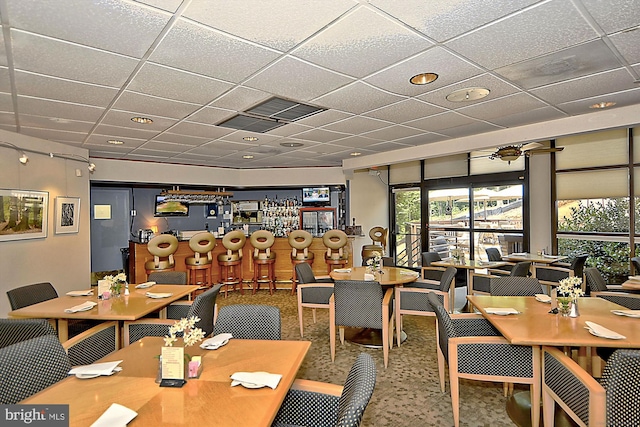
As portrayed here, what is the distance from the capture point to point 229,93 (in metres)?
3.49

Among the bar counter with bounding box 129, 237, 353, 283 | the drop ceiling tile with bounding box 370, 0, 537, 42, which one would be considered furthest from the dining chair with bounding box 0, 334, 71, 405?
the bar counter with bounding box 129, 237, 353, 283

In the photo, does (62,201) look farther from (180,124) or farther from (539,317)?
(539,317)

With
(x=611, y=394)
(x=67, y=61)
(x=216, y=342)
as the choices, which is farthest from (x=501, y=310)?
(x=67, y=61)

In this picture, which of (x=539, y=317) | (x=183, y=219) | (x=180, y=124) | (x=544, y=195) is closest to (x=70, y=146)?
(x=180, y=124)

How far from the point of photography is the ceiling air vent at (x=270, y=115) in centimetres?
390

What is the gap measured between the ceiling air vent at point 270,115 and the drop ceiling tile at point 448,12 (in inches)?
70.8

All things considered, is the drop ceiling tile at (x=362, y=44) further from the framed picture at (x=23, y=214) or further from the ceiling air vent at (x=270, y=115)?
the framed picture at (x=23, y=214)

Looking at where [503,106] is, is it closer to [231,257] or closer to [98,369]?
[98,369]

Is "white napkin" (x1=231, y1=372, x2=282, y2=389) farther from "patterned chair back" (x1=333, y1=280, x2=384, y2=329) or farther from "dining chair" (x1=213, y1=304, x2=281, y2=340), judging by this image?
"patterned chair back" (x1=333, y1=280, x2=384, y2=329)

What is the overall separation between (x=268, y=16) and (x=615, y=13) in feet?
7.13

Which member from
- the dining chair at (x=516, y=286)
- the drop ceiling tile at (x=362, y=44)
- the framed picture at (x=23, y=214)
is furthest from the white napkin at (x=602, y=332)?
the framed picture at (x=23, y=214)

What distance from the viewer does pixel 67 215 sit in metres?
5.88

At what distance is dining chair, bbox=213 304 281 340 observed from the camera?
2605mm

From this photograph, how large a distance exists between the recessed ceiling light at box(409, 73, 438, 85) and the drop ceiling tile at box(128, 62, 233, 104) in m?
1.70
